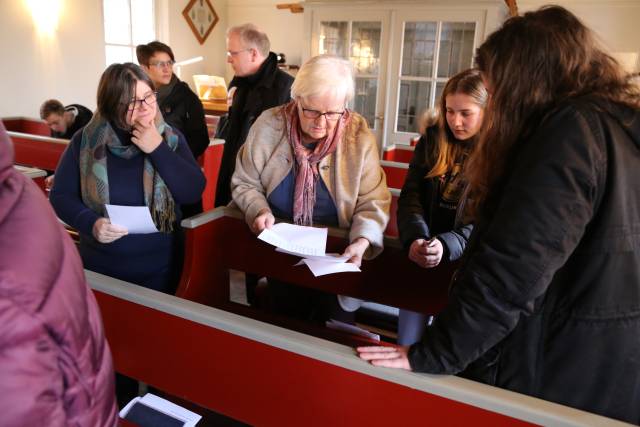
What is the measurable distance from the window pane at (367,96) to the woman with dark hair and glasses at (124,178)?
198 inches

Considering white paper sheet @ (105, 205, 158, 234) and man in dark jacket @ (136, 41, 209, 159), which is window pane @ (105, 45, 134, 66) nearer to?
man in dark jacket @ (136, 41, 209, 159)

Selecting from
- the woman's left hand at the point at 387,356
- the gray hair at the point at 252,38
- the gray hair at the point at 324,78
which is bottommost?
the woman's left hand at the point at 387,356

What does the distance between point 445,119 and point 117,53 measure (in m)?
5.93

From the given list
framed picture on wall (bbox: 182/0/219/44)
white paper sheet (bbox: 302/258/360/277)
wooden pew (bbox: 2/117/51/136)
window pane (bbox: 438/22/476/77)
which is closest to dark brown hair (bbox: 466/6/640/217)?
white paper sheet (bbox: 302/258/360/277)

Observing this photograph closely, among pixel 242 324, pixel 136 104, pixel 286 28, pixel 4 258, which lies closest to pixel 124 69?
pixel 136 104

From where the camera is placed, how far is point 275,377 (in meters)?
1.06

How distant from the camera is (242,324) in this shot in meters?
1.06

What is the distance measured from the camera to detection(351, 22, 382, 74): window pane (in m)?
6.20

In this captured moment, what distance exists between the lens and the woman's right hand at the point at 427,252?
1.41 meters

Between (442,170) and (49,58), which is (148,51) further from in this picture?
(49,58)

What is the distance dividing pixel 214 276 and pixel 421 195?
80 centimetres

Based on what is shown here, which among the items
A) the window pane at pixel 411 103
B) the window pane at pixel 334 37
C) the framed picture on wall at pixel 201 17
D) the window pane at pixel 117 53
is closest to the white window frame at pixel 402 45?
the window pane at pixel 411 103

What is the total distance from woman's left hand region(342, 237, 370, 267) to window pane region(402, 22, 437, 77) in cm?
512

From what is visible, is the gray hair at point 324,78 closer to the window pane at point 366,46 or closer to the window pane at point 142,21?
the window pane at point 366,46
